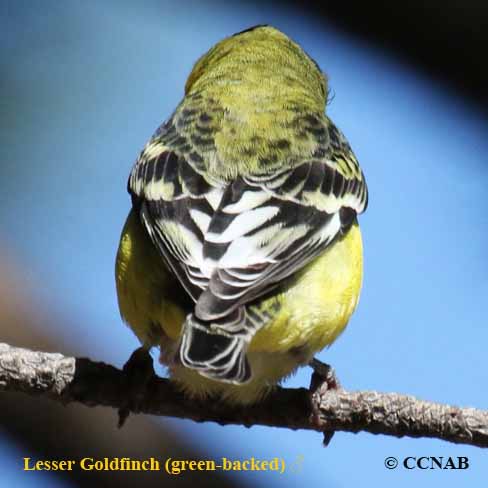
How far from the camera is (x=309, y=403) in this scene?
394cm

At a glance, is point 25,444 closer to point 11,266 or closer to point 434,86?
point 11,266

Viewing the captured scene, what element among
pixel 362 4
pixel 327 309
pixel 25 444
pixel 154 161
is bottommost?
pixel 25 444

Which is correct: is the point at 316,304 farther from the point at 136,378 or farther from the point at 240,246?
the point at 136,378

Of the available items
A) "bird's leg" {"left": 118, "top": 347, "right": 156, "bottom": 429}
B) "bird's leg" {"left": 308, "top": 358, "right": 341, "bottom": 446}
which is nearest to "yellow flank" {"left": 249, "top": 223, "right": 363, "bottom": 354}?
"bird's leg" {"left": 308, "top": 358, "right": 341, "bottom": 446}

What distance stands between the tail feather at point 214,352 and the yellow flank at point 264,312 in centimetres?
21

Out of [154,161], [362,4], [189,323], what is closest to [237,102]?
[154,161]

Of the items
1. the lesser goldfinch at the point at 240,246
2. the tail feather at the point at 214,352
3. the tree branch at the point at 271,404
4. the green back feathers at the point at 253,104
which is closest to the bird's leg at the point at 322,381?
the tree branch at the point at 271,404

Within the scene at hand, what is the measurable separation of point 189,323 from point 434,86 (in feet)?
4.85

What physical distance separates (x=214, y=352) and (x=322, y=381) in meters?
0.85

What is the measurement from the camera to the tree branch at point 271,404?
3564mm

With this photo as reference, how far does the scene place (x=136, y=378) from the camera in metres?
3.90

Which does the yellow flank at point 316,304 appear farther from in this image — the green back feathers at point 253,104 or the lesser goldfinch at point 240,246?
the green back feathers at point 253,104

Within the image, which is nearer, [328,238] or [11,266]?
[328,238]

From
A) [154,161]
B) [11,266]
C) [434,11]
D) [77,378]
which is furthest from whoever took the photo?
[11,266]
